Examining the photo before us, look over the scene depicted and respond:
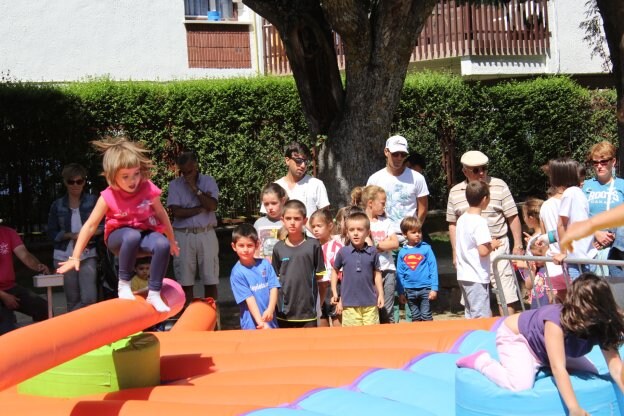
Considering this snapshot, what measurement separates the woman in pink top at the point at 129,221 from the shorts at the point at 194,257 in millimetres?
4248

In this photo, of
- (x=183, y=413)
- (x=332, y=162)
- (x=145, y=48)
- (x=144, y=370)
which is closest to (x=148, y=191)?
(x=144, y=370)

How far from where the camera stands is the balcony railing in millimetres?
22641

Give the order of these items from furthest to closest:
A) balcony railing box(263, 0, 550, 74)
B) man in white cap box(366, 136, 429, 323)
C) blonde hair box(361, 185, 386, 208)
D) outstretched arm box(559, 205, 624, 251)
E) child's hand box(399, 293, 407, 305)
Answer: balcony railing box(263, 0, 550, 74) < man in white cap box(366, 136, 429, 323) < child's hand box(399, 293, 407, 305) < blonde hair box(361, 185, 386, 208) < outstretched arm box(559, 205, 624, 251)

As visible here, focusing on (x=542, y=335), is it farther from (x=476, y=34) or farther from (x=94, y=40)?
(x=94, y=40)

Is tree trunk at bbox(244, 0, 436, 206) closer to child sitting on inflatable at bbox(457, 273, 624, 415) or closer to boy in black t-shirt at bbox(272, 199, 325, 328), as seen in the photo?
boy in black t-shirt at bbox(272, 199, 325, 328)

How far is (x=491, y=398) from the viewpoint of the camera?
5234 millimetres

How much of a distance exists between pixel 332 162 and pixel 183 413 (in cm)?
653

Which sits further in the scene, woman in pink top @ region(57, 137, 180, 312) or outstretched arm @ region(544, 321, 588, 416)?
woman in pink top @ region(57, 137, 180, 312)

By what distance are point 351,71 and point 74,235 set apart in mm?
3779

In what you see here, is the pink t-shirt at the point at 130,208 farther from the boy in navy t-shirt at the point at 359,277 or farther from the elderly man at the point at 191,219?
the elderly man at the point at 191,219

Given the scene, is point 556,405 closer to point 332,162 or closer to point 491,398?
point 491,398

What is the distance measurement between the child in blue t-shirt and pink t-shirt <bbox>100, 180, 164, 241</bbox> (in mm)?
1683

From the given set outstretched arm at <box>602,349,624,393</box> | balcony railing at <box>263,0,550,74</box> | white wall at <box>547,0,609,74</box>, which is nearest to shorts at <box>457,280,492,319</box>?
outstretched arm at <box>602,349,624,393</box>

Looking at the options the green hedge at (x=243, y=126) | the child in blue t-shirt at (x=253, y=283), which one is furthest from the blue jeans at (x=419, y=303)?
the green hedge at (x=243, y=126)
